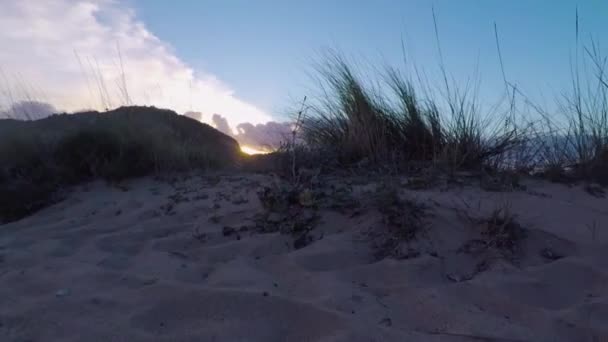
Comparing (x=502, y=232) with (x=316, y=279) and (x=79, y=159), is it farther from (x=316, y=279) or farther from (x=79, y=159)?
(x=79, y=159)

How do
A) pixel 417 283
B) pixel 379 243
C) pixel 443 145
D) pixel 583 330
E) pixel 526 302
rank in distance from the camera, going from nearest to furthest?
1. pixel 583 330
2. pixel 526 302
3. pixel 417 283
4. pixel 379 243
5. pixel 443 145

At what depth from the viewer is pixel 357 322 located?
161cm

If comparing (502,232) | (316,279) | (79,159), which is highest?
(79,159)

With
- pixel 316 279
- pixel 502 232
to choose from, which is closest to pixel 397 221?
pixel 502 232

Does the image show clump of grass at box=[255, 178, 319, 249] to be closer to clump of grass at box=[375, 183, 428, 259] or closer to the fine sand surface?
the fine sand surface

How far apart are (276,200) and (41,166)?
272 cm

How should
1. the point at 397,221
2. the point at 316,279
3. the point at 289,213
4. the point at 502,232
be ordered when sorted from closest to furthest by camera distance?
the point at 316,279, the point at 502,232, the point at 397,221, the point at 289,213

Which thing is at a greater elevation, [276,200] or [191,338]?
[276,200]

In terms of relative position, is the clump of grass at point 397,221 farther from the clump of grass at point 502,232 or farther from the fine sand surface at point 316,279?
the clump of grass at point 502,232

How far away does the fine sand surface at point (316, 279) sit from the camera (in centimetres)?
162

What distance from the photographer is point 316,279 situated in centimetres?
A: 196

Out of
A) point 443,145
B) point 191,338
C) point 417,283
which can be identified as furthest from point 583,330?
point 443,145

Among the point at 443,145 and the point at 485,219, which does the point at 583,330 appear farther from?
the point at 443,145

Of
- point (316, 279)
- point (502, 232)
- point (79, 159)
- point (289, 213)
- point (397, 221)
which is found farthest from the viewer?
point (79, 159)
